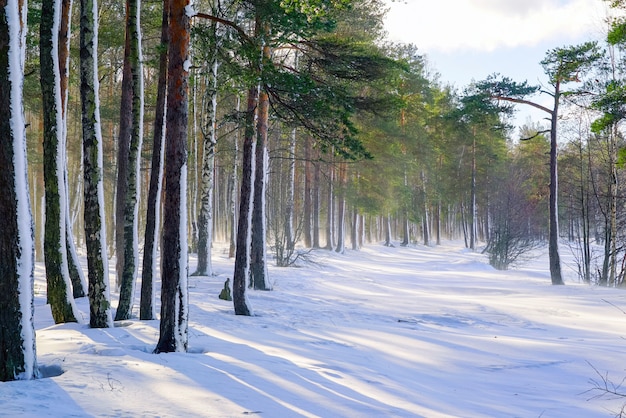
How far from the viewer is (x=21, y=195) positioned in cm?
497

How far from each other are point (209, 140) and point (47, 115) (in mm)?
8038

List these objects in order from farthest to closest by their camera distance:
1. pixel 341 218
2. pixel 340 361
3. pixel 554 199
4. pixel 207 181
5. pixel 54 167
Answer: pixel 341 218 < pixel 554 199 < pixel 207 181 < pixel 54 167 < pixel 340 361

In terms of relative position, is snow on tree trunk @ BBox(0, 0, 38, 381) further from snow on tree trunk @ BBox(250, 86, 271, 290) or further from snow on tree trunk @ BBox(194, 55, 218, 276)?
snow on tree trunk @ BBox(194, 55, 218, 276)

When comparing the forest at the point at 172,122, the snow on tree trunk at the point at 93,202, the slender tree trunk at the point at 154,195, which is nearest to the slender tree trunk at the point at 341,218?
the forest at the point at 172,122

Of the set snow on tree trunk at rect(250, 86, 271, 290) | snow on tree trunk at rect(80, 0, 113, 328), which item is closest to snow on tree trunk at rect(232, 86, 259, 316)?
snow on tree trunk at rect(250, 86, 271, 290)

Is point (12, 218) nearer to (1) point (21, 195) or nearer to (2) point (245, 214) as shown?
(1) point (21, 195)

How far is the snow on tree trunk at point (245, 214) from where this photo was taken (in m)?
10.8

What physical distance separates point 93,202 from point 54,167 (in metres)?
0.77

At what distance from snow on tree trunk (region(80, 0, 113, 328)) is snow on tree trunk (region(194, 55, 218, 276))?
6490 mm

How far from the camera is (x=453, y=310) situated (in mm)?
13336

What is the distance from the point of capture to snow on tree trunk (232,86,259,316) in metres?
10.8

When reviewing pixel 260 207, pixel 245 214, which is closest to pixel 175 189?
pixel 245 214

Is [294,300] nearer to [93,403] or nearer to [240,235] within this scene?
[240,235]

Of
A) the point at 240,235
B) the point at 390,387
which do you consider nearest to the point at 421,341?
the point at 390,387
